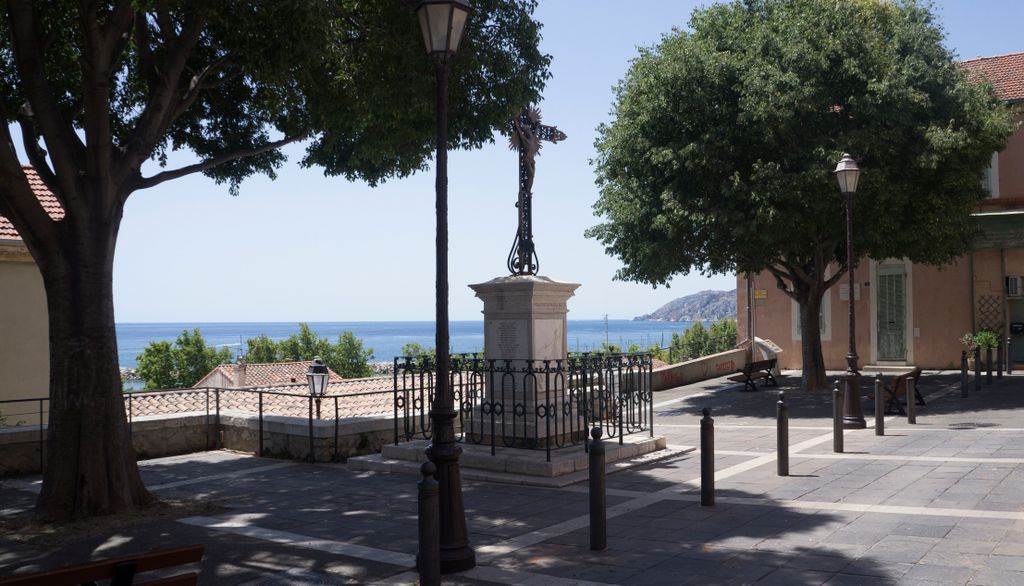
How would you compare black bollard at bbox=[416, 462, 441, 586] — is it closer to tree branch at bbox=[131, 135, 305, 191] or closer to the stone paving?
the stone paving

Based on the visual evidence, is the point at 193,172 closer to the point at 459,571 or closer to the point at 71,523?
the point at 71,523

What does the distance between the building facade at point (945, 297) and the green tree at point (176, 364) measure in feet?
88.9

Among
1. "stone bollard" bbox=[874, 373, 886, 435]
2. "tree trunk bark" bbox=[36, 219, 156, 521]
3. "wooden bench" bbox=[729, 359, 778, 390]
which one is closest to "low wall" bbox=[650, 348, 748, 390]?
"wooden bench" bbox=[729, 359, 778, 390]

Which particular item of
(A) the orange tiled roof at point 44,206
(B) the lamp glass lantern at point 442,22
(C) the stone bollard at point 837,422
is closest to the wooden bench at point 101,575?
(B) the lamp glass lantern at point 442,22

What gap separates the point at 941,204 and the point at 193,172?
15.2 metres

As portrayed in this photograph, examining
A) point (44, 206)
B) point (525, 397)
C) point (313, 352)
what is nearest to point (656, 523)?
point (525, 397)

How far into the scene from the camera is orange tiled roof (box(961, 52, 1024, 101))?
2503 cm

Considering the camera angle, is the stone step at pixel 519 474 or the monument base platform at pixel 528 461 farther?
→ the monument base platform at pixel 528 461

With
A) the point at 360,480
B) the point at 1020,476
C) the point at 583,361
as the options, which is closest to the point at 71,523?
the point at 360,480

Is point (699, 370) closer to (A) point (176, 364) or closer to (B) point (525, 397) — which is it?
(B) point (525, 397)

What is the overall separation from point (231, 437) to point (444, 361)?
8301 mm

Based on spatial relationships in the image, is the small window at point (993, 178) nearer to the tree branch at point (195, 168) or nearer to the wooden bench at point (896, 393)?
the wooden bench at point (896, 393)

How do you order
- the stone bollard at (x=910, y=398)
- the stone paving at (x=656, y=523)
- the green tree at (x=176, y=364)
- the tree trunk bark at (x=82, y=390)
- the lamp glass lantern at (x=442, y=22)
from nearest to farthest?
the stone paving at (x=656, y=523)
the lamp glass lantern at (x=442, y=22)
the tree trunk bark at (x=82, y=390)
the stone bollard at (x=910, y=398)
the green tree at (x=176, y=364)

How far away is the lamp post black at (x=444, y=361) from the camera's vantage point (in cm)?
632
